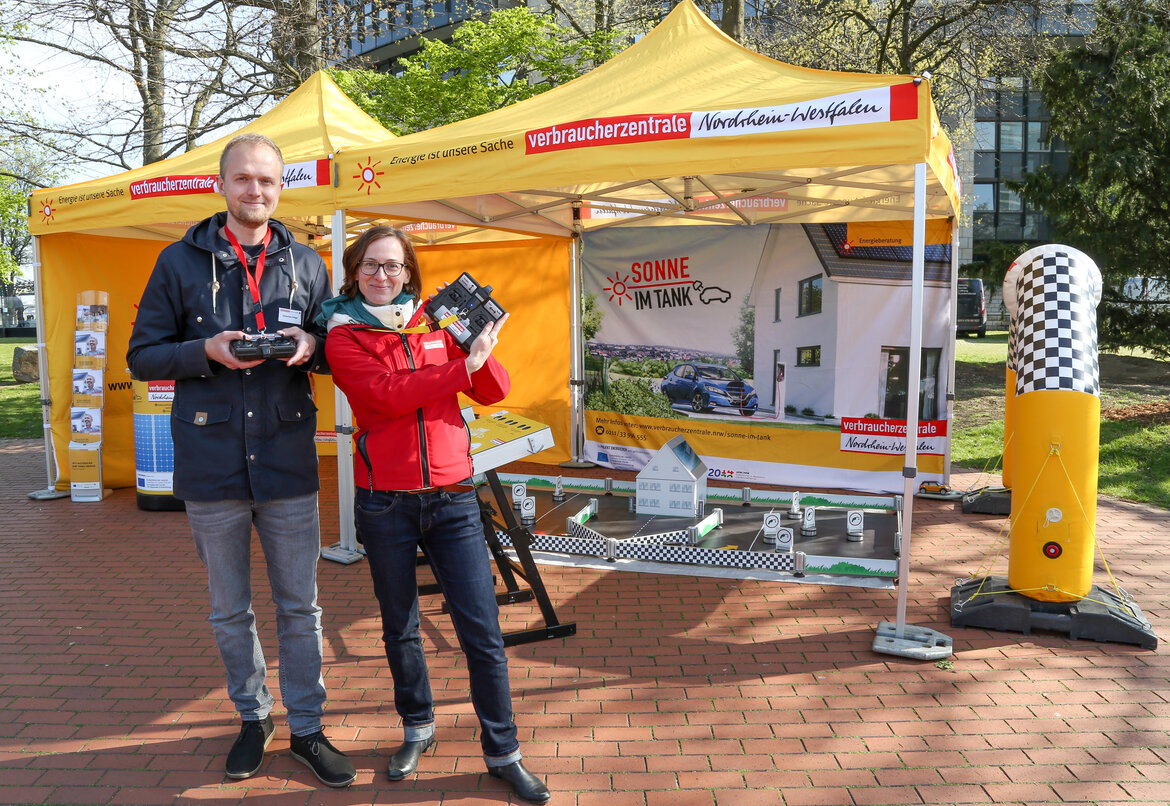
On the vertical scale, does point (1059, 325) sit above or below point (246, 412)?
above

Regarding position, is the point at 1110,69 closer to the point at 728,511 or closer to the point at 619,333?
the point at 619,333

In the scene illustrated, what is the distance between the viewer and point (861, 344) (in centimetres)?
757

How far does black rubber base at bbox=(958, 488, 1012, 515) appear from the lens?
6.89 metres

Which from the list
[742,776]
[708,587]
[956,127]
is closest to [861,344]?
[708,587]

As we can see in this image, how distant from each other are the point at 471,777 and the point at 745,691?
1.40 meters

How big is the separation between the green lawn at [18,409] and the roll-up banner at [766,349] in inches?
311

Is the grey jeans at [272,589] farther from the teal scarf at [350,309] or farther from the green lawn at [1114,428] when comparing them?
the green lawn at [1114,428]

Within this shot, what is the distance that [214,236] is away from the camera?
2795 millimetres

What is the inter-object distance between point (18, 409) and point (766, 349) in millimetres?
13948

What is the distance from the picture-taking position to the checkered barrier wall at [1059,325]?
4.32 meters

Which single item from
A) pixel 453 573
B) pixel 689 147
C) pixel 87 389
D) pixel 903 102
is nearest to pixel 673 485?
pixel 689 147

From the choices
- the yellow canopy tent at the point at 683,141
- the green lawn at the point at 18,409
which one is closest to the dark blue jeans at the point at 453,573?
the yellow canopy tent at the point at 683,141

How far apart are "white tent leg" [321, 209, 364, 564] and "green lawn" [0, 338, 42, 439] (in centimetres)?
720

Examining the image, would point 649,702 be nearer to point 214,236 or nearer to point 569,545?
point 569,545
